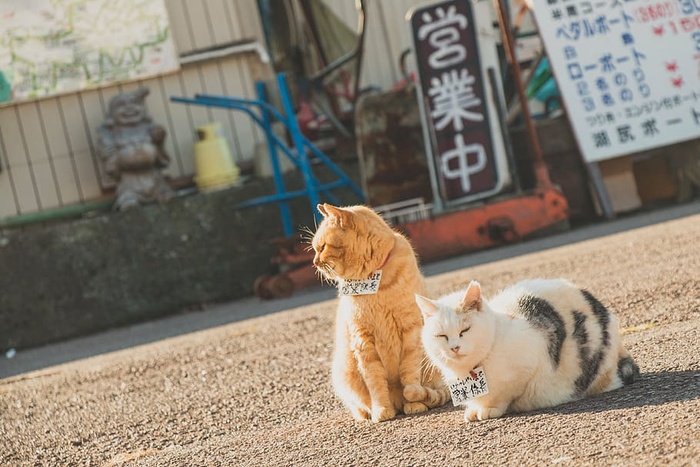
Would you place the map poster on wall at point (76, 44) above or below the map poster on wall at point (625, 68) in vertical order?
above

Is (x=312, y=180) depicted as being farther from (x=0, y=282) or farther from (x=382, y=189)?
(x=0, y=282)

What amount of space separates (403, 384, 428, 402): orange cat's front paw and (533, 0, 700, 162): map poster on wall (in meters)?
6.92

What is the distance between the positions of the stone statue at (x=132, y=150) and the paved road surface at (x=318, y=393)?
168 cm

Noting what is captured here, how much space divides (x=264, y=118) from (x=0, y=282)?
9.53ft

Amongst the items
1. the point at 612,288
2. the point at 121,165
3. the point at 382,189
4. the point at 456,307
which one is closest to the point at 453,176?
the point at 382,189

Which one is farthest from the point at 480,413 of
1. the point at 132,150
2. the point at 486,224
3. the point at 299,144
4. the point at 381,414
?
the point at 132,150

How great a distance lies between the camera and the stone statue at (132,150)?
→ 1118cm

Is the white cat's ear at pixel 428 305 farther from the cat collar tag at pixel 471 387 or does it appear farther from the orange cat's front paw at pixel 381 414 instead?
the orange cat's front paw at pixel 381 414

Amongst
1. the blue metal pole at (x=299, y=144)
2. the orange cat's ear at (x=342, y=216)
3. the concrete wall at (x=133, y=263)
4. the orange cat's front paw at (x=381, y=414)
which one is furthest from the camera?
the concrete wall at (x=133, y=263)

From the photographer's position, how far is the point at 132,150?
11.1 meters

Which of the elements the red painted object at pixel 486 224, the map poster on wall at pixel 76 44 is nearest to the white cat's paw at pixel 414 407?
the red painted object at pixel 486 224

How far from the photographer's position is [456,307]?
3953 millimetres

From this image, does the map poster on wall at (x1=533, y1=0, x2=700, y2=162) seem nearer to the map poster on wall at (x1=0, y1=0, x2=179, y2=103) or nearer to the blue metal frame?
the blue metal frame

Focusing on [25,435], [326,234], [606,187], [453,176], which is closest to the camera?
[326,234]
